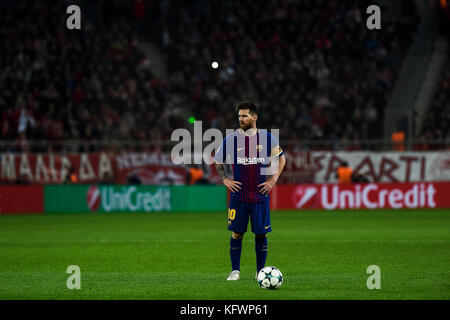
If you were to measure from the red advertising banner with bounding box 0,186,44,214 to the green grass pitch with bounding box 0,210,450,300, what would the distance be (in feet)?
6.75

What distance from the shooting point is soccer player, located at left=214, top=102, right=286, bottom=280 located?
10.3 meters

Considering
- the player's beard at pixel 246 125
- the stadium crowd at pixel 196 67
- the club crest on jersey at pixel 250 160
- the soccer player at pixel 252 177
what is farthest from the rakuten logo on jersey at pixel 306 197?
the player's beard at pixel 246 125

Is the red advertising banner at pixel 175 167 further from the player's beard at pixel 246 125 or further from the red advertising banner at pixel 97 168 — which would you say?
the player's beard at pixel 246 125

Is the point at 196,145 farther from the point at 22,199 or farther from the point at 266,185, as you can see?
the point at 266,185

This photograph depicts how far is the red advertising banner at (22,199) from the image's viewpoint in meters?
25.8

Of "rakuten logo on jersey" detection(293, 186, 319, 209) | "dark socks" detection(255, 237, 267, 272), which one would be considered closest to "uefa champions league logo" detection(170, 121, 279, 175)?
"rakuten logo on jersey" detection(293, 186, 319, 209)

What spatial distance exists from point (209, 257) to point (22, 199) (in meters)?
14.0

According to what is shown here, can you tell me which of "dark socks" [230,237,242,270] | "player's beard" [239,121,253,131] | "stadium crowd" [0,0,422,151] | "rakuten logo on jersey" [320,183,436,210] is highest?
"stadium crowd" [0,0,422,151]

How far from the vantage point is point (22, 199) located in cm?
2619

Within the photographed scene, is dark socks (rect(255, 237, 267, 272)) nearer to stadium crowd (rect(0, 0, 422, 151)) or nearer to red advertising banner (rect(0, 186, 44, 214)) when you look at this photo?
red advertising banner (rect(0, 186, 44, 214))

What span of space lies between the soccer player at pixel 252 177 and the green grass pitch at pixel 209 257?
733 mm

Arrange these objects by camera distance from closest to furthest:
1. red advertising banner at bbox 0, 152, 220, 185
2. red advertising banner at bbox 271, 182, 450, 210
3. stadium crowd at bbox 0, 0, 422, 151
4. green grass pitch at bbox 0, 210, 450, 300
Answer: green grass pitch at bbox 0, 210, 450, 300 < red advertising banner at bbox 0, 152, 220, 185 < red advertising banner at bbox 271, 182, 450, 210 < stadium crowd at bbox 0, 0, 422, 151

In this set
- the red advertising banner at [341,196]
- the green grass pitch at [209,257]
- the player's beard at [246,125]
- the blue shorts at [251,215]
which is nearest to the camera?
the green grass pitch at [209,257]

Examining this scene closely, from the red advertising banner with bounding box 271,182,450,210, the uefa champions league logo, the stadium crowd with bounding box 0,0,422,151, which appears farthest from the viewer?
the stadium crowd with bounding box 0,0,422,151
